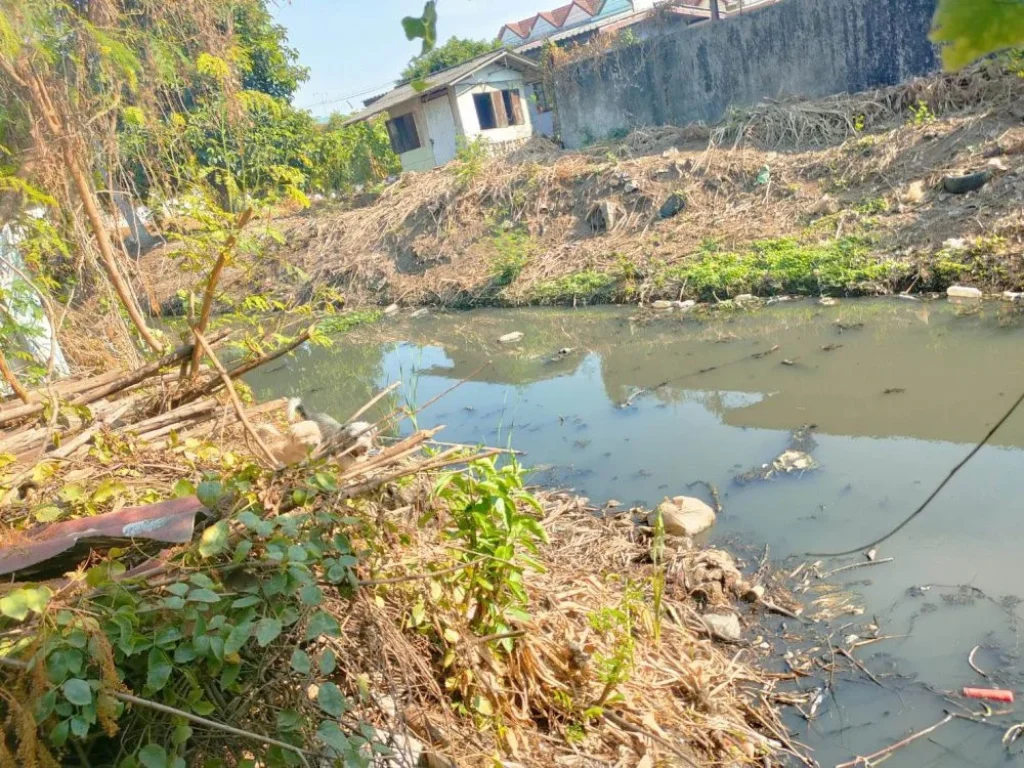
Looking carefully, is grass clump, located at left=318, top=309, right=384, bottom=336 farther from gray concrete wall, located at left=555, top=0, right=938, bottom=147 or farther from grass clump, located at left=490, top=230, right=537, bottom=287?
gray concrete wall, located at left=555, top=0, right=938, bottom=147

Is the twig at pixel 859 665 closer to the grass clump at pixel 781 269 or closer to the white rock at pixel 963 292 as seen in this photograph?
the white rock at pixel 963 292

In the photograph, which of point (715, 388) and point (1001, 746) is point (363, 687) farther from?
point (715, 388)

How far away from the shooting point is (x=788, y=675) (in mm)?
3051

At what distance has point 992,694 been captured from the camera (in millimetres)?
2783

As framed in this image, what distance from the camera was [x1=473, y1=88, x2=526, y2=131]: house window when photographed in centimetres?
2033

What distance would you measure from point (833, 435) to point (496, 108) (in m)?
17.5

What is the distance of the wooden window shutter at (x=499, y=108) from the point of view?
20500 mm

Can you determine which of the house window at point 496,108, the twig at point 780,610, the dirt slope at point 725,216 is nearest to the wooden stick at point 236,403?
the twig at point 780,610

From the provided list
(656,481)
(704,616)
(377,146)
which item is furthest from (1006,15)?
(377,146)

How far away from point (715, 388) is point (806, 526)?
249cm

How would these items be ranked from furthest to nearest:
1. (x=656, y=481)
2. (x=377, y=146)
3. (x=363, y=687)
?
(x=377, y=146)
(x=656, y=481)
(x=363, y=687)

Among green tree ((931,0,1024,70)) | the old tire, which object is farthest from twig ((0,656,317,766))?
the old tire

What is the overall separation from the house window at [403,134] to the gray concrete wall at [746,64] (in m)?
6.50

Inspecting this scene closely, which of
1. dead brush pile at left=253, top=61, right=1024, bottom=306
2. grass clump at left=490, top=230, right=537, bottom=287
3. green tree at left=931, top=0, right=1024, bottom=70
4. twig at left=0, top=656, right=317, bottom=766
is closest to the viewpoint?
green tree at left=931, top=0, right=1024, bottom=70
